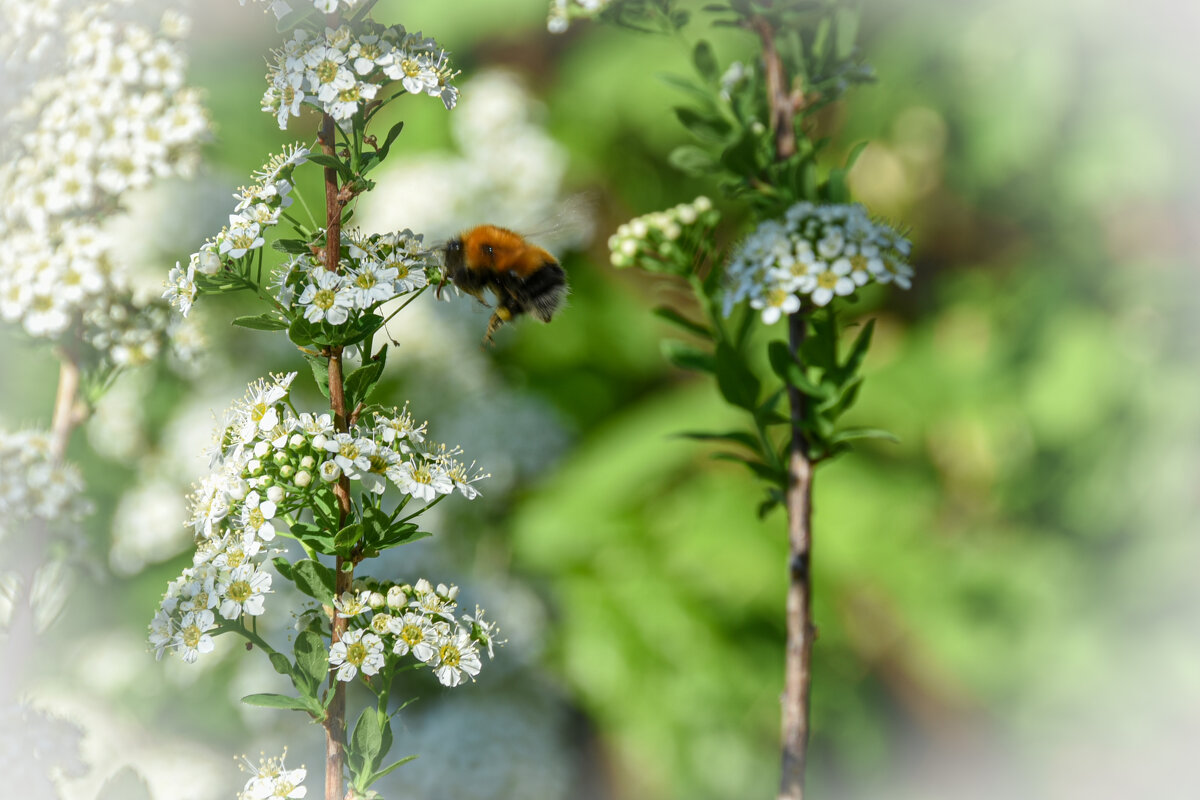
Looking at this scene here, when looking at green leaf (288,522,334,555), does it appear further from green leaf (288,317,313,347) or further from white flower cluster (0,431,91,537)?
white flower cluster (0,431,91,537)

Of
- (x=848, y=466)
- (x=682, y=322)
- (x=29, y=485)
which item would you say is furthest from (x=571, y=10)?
(x=848, y=466)

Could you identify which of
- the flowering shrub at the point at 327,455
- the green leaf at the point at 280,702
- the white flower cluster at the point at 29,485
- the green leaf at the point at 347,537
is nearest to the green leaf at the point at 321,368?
the flowering shrub at the point at 327,455

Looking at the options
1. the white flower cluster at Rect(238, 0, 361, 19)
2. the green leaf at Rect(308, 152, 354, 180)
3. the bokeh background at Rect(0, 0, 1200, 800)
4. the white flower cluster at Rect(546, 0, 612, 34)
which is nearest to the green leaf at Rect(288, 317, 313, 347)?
the green leaf at Rect(308, 152, 354, 180)

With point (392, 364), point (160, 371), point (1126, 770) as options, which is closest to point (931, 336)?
point (1126, 770)

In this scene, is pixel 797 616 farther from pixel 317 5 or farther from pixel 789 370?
pixel 317 5

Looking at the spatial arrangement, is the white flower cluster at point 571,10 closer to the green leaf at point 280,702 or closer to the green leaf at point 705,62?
the green leaf at point 705,62

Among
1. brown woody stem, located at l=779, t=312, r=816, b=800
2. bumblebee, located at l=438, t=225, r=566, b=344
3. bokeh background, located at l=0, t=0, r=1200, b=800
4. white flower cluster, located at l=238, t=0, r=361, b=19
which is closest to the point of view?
white flower cluster, located at l=238, t=0, r=361, b=19
